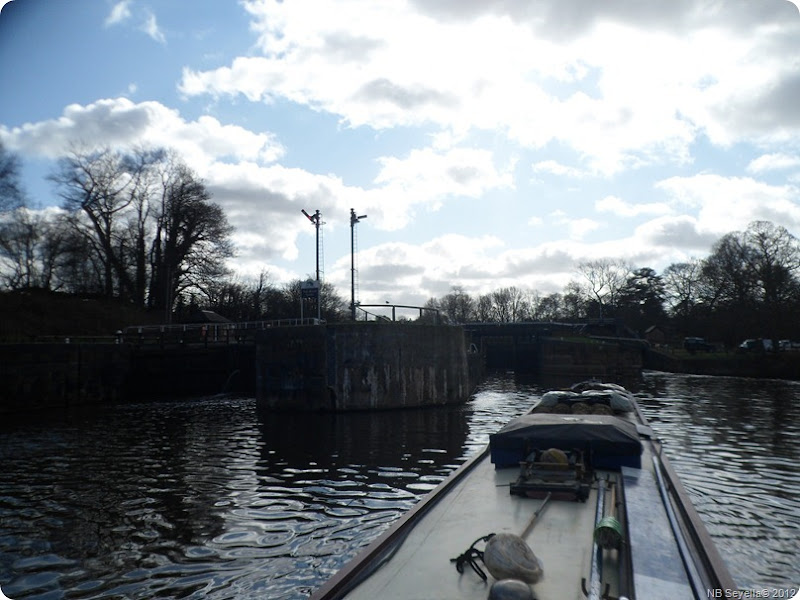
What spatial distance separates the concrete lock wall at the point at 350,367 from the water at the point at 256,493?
1533 millimetres

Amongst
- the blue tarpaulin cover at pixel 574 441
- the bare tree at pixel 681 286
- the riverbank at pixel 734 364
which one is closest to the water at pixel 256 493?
the blue tarpaulin cover at pixel 574 441

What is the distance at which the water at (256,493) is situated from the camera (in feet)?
24.1

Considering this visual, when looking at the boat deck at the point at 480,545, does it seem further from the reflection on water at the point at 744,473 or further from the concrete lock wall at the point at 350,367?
the concrete lock wall at the point at 350,367

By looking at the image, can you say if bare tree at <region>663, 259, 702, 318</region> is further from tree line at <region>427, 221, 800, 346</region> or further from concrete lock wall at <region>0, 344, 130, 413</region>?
concrete lock wall at <region>0, 344, 130, 413</region>

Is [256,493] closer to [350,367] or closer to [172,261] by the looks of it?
[350,367]

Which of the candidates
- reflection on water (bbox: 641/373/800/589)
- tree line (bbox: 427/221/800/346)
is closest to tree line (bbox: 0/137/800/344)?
tree line (bbox: 427/221/800/346)

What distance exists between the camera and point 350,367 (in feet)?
76.1

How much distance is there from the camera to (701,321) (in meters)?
66.2

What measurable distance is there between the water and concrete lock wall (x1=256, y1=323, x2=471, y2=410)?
1.53 m

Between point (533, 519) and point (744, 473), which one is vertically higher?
point (533, 519)

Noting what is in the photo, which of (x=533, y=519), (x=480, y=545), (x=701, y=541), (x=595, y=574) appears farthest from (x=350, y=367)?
(x=595, y=574)

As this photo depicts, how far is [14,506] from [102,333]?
104 ft

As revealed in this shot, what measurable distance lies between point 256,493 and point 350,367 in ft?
40.0

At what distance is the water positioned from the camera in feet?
24.1
